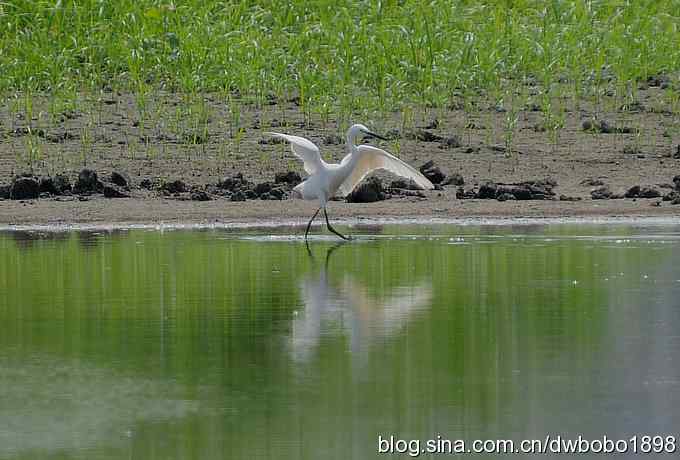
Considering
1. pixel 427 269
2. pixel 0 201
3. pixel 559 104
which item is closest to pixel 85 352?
pixel 427 269

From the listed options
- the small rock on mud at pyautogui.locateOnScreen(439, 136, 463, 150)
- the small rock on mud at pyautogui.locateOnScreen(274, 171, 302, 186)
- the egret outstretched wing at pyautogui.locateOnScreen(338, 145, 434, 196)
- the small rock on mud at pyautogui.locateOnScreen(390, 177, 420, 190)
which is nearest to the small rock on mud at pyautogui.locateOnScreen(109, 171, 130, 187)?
the small rock on mud at pyautogui.locateOnScreen(274, 171, 302, 186)

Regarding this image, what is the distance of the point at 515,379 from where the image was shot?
23.7 feet

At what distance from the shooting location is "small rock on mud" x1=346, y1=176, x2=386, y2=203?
16.1 m

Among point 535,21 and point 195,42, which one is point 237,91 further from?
point 535,21

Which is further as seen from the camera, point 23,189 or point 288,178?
point 288,178

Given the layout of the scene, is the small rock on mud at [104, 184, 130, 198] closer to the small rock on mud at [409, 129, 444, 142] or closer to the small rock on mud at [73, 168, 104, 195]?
the small rock on mud at [73, 168, 104, 195]

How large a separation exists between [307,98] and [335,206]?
313cm

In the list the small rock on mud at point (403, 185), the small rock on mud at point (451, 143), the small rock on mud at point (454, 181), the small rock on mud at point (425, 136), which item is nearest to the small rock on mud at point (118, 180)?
the small rock on mud at point (403, 185)

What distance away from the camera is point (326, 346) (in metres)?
8.12

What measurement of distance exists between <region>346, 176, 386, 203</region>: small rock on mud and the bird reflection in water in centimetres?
508

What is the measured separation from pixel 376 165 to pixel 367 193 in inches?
82.8

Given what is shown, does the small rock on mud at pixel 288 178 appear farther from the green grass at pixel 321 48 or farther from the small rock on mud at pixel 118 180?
the green grass at pixel 321 48

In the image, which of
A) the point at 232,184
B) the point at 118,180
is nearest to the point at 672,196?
the point at 232,184

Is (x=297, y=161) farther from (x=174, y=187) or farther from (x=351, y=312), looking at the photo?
(x=351, y=312)
